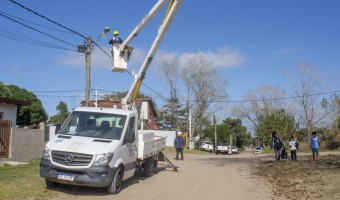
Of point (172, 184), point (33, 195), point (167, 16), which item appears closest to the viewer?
point (33, 195)

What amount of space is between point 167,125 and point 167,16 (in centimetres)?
6781

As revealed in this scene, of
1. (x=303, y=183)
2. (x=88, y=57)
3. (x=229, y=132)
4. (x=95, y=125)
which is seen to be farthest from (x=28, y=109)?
(x=303, y=183)

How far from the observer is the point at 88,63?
2131cm

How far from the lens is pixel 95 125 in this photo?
1178cm

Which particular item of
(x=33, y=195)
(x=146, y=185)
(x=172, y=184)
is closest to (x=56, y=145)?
(x=33, y=195)

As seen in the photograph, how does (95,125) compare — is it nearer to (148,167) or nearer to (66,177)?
(66,177)

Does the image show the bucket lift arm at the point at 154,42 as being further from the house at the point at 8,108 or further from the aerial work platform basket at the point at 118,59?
the house at the point at 8,108

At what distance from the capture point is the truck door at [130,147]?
37.9 ft

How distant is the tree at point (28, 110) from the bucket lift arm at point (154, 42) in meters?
42.5

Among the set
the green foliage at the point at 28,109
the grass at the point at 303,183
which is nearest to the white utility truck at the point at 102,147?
the grass at the point at 303,183

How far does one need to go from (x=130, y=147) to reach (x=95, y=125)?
1.23 meters

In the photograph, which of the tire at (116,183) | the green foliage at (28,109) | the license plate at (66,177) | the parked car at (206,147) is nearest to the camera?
the license plate at (66,177)

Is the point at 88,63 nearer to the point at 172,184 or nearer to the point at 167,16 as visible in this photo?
the point at 167,16

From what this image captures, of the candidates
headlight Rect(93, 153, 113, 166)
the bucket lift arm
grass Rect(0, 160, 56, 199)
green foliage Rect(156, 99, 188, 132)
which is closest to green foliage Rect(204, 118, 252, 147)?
green foliage Rect(156, 99, 188, 132)
